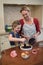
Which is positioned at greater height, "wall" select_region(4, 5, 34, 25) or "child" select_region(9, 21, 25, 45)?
"wall" select_region(4, 5, 34, 25)

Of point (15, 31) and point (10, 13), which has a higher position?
point (10, 13)

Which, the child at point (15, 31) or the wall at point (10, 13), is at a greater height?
the wall at point (10, 13)

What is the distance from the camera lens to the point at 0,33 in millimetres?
3545

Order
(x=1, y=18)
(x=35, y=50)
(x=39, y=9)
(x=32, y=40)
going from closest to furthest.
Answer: (x=35, y=50)
(x=32, y=40)
(x=1, y=18)
(x=39, y=9)

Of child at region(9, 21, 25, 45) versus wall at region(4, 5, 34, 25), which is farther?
wall at region(4, 5, 34, 25)

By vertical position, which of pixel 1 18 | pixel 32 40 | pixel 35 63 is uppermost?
pixel 1 18

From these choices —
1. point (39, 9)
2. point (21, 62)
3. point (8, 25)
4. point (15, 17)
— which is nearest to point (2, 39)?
point (8, 25)

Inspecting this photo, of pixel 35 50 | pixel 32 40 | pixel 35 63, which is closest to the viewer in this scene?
pixel 35 63

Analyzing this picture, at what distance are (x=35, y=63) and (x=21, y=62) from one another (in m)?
0.15

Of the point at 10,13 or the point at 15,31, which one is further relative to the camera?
the point at 10,13

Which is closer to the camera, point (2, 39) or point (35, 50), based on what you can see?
point (35, 50)

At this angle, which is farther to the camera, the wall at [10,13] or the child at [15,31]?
the wall at [10,13]

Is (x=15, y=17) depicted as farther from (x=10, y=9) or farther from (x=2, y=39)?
(x=2, y=39)

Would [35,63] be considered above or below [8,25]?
below
